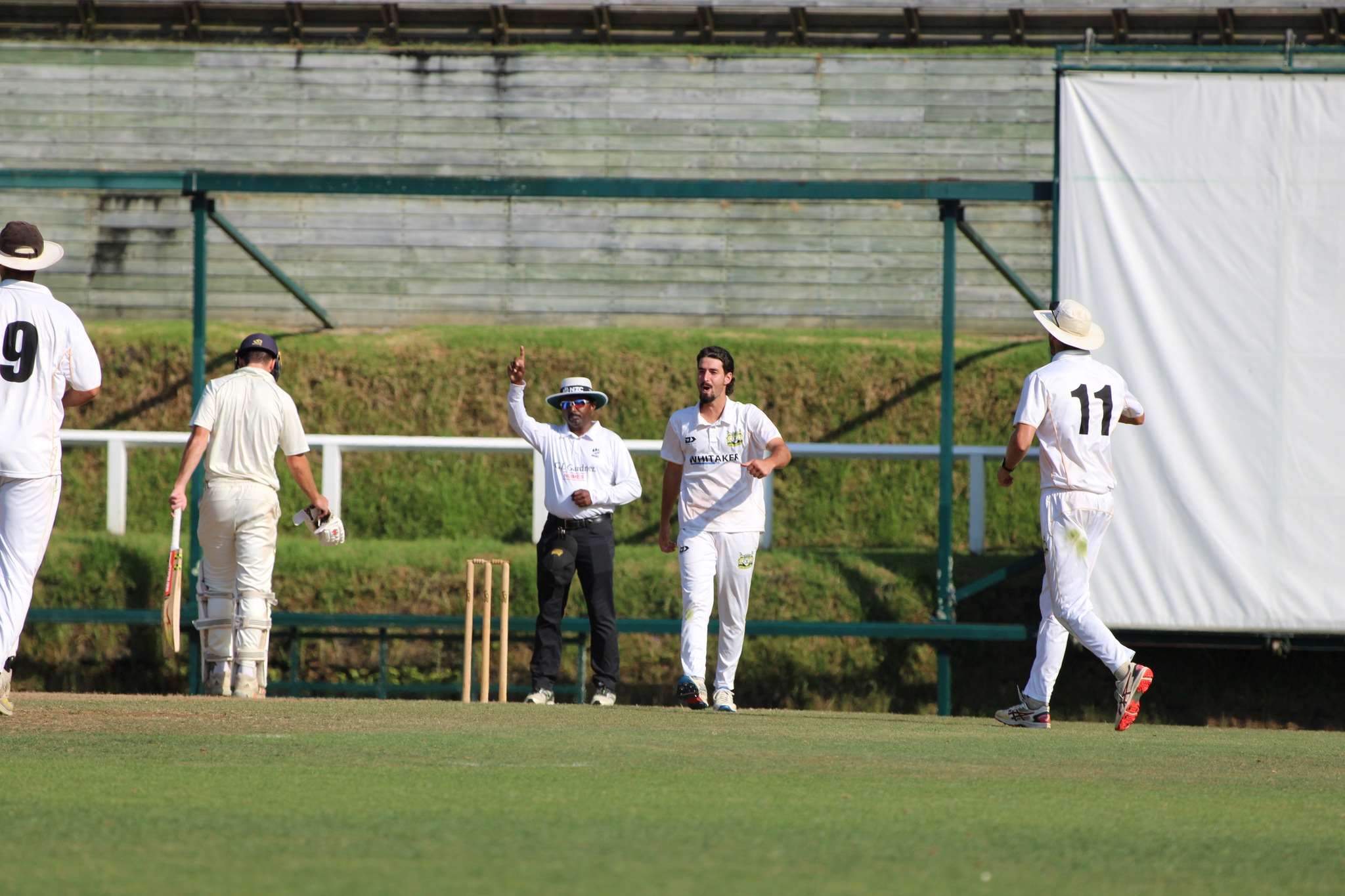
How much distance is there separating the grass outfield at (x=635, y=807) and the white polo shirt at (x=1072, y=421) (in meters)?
1.21

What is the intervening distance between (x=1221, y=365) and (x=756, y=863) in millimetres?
7045

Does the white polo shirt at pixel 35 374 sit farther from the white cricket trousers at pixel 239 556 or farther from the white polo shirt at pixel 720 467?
the white polo shirt at pixel 720 467

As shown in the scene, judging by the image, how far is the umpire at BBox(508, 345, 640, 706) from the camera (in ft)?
30.8

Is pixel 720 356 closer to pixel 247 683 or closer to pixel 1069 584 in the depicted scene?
pixel 1069 584

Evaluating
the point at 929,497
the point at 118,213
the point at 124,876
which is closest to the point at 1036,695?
the point at 929,497

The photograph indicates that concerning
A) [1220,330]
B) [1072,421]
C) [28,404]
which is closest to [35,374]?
[28,404]

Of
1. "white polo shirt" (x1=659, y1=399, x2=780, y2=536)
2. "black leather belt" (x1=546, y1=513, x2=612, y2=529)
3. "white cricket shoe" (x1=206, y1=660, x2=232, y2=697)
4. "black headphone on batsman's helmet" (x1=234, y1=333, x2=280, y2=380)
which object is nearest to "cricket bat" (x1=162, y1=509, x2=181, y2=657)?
"white cricket shoe" (x1=206, y1=660, x2=232, y2=697)

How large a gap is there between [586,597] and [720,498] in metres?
1.10

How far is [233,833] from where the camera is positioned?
425cm

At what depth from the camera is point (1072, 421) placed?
7.88 m

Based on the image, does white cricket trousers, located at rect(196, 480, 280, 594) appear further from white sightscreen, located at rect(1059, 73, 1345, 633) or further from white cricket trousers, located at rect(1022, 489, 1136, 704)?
white sightscreen, located at rect(1059, 73, 1345, 633)

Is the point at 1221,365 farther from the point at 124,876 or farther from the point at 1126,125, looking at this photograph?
the point at 124,876

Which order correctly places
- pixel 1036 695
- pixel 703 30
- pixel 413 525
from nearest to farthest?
pixel 1036 695 → pixel 413 525 → pixel 703 30

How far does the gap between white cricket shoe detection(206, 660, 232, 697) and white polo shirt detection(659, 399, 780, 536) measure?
260cm
